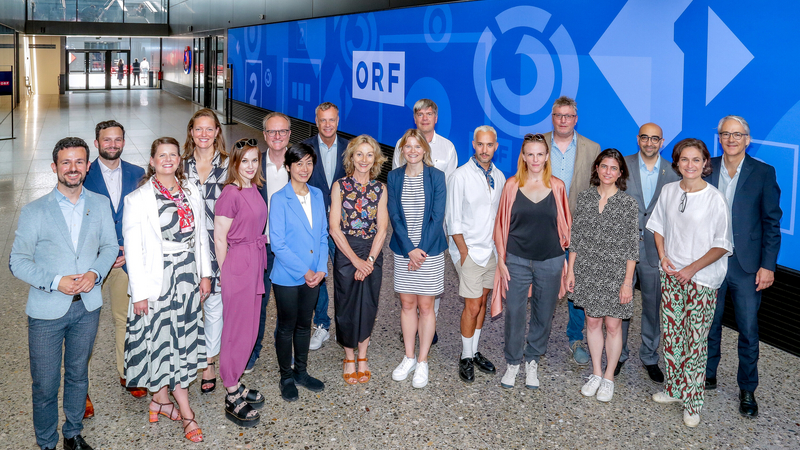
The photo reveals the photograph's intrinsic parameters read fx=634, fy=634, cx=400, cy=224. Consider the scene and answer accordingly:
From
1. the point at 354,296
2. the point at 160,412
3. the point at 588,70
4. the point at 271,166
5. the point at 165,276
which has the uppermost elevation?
the point at 588,70

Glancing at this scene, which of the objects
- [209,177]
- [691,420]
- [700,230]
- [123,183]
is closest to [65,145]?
[123,183]

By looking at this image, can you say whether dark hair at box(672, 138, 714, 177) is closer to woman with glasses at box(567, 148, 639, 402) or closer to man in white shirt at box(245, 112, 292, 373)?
woman with glasses at box(567, 148, 639, 402)

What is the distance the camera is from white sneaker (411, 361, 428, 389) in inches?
155

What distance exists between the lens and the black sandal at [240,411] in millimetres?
3436

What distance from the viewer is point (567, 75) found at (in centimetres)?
628

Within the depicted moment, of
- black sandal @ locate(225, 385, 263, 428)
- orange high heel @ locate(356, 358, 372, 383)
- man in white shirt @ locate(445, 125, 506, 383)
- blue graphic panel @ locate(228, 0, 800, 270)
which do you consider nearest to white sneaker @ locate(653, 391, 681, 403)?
man in white shirt @ locate(445, 125, 506, 383)

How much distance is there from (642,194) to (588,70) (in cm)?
234

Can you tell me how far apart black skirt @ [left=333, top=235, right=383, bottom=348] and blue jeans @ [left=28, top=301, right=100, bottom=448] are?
1382mm

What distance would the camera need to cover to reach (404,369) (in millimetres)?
4055

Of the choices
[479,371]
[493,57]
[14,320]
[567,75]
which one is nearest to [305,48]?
[493,57]

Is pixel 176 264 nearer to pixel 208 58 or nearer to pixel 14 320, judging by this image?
pixel 14 320

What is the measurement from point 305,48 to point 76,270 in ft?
34.7

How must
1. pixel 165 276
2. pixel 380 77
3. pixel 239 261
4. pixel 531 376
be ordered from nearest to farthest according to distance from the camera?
pixel 165 276
pixel 239 261
pixel 531 376
pixel 380 77

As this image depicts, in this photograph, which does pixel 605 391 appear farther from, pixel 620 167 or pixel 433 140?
pixel 433 140
